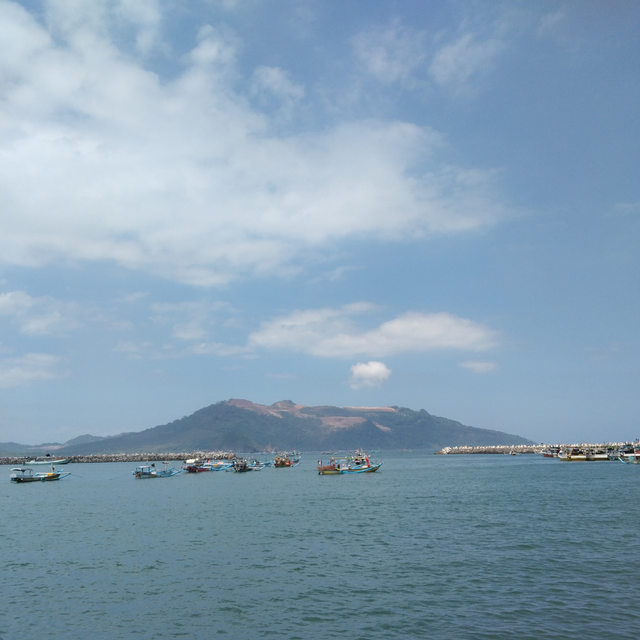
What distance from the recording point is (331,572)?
87.1 ft

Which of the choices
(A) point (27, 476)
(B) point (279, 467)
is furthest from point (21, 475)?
(B) point (279, 467)

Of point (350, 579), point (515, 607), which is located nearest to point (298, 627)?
point (350, 579)

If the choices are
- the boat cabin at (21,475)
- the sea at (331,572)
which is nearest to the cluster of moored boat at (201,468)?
the boat cabin at (21,475)

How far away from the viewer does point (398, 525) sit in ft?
129

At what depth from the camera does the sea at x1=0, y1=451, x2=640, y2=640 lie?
19.7m

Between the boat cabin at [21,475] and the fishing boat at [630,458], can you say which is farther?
the fishing boat at [630,458]

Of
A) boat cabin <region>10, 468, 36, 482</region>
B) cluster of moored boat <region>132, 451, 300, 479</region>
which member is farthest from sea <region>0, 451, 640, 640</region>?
cluster of moored boat <region>132, 451, 300, 479</region>

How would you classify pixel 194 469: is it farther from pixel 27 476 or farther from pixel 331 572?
pixel 331 572

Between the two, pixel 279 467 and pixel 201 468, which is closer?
pixel 201 468

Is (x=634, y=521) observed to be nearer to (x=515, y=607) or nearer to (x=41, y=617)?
(x=515, y=607)

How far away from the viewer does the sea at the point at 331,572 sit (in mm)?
19719

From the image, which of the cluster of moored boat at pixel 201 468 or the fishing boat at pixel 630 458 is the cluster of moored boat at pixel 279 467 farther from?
the fishing boat at pixel 630 458

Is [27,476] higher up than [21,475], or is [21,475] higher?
[21,475]

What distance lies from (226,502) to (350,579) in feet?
122
